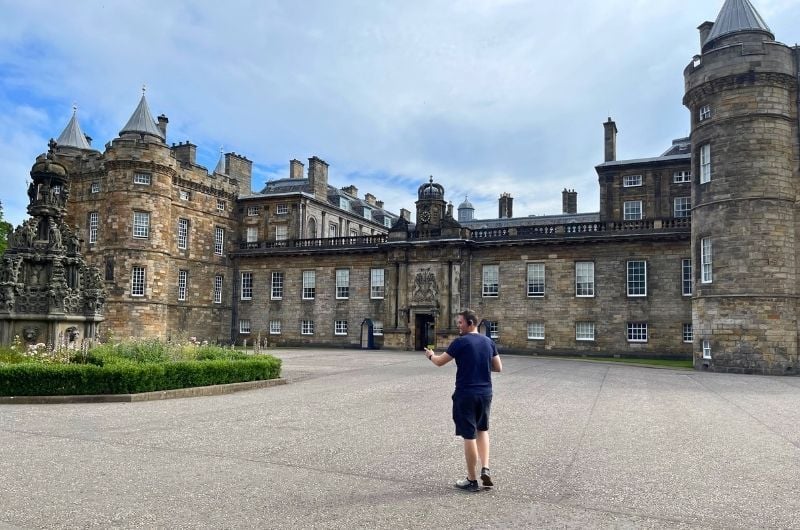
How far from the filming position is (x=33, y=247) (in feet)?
68.6

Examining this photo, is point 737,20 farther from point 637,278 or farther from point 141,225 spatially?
point 141,225

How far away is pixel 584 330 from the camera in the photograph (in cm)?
3750

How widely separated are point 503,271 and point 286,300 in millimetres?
17191

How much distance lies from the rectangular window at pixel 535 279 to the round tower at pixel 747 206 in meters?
11.5

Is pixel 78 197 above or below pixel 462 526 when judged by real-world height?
above

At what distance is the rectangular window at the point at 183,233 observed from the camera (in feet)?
146

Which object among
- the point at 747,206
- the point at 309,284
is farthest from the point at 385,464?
the point at 309,284

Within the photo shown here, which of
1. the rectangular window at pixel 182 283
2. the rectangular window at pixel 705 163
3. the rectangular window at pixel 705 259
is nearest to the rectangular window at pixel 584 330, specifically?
the rectangular window at pixel 705 259

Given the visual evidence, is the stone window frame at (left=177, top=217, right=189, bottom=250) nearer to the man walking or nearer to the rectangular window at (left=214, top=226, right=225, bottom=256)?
the rectangular window at (left=214, top=226, right=225, bottom=256)

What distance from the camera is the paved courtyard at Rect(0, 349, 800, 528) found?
6.25 metres

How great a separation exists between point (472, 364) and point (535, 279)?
33.1 metres

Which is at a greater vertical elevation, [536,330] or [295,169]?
[295,169]

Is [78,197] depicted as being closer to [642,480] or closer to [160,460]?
[160,460]

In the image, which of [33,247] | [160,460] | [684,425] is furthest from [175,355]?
[684,425]
